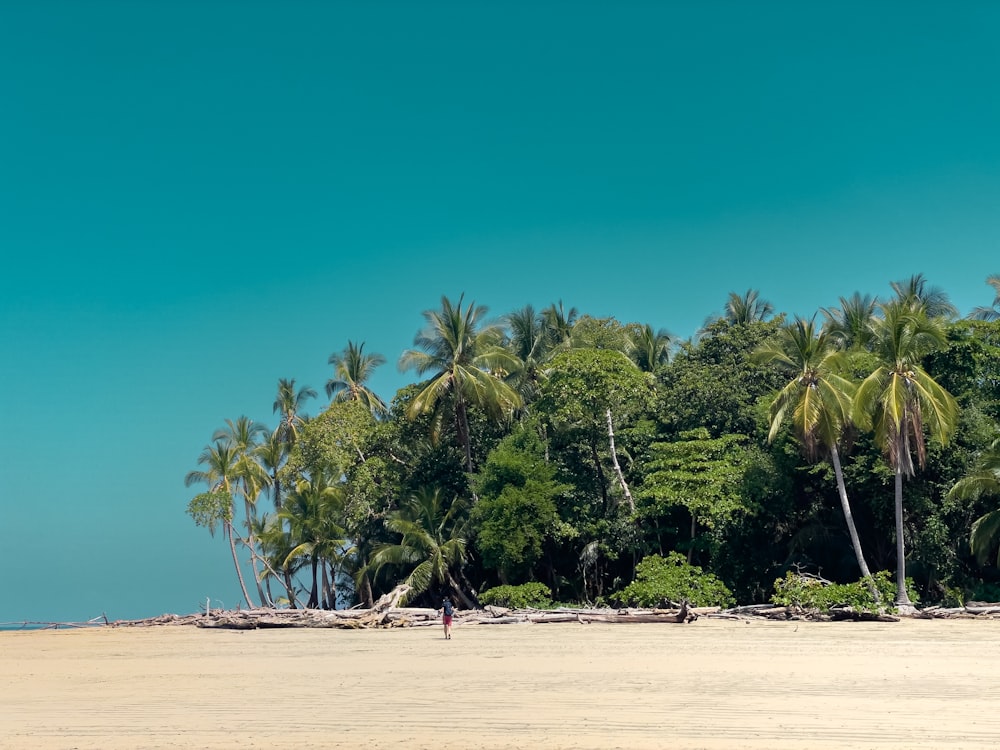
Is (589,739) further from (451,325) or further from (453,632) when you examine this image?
(451,325)

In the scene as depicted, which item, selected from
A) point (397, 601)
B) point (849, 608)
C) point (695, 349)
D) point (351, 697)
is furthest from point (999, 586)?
point (351, 697)

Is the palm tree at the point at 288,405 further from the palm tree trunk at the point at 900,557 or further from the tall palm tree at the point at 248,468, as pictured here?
the palm tree trunk at the point at 900,557

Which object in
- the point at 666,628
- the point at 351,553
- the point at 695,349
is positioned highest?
the point at 695,349

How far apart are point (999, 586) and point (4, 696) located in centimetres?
2566

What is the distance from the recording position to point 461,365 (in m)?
34.3

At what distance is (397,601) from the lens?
1161 inches

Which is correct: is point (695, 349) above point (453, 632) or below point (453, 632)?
above

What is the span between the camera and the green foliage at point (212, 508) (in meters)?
40.4

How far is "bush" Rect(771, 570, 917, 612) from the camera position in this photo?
76.0 ft

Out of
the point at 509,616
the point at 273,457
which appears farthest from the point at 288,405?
the point at 509,616

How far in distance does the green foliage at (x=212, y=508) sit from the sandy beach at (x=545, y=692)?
62.2 ft

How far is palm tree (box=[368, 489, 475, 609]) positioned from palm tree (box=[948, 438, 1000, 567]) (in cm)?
1710

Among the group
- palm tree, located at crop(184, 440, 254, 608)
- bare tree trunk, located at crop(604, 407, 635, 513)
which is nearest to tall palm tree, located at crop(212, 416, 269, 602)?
palm tree, located at crop(184, 440, 254, 608)

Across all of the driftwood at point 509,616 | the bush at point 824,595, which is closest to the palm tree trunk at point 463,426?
the driftwood at point 509,616
